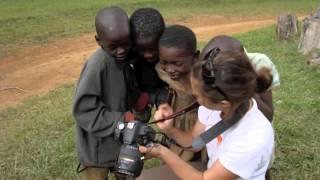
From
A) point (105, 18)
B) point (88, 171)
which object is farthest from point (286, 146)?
point (105, 18)

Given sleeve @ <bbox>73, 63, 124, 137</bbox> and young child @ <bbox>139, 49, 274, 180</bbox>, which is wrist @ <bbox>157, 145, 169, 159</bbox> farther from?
sleeve @ <bbox>73, 63, 124, 137</bbox>

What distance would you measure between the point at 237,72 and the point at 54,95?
529 centimetres

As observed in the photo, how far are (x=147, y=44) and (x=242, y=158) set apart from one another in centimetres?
72

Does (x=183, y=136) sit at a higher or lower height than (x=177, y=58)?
lower

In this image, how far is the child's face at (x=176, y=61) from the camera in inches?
94.7

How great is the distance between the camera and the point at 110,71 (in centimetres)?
261

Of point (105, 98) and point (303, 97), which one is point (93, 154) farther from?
point (303, 97)

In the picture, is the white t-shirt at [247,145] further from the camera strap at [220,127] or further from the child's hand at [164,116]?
the child's hand at [164,116]

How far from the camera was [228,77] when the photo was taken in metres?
1.93

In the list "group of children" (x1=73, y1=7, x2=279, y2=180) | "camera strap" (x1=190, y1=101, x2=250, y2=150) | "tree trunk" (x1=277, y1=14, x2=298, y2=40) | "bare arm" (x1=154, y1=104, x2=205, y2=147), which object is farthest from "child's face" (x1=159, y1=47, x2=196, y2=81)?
"tree trunk" (x1=277, y1=14, x2=298, y2=40)

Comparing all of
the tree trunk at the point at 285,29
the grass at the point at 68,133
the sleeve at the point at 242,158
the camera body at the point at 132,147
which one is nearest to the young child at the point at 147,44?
the camera body at the point at 132,147

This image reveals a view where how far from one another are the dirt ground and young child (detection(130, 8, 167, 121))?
4467 millimetres

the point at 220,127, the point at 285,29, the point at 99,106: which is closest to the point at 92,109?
the point at 99,106

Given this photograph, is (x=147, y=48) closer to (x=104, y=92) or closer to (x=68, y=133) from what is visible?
(x=104, y=92)
